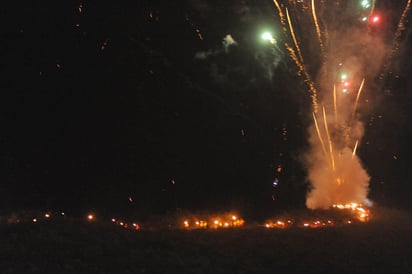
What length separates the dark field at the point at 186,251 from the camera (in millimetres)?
5727

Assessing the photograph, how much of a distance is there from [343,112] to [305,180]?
332 cm

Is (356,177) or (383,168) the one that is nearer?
(356,177)

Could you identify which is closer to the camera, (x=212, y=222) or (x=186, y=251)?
(x=186, y=251)

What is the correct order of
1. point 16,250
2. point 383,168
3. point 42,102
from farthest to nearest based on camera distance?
1. point 383,168
2. point 42,102
3. point 16,250

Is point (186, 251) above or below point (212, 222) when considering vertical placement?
below

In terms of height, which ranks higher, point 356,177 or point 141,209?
point 356,177

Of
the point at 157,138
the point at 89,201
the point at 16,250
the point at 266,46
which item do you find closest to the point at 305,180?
the point at 266,46

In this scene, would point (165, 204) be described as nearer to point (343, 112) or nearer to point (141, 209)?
point (141, 209)

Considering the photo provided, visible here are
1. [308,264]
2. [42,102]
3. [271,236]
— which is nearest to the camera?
[308,264]

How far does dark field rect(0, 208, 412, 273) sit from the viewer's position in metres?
5.73

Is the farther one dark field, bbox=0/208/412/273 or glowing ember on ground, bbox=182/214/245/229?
glowing ember on ground, bbox=182/214/245/229

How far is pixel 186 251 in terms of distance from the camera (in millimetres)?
6723

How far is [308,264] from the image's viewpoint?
6.75 metres

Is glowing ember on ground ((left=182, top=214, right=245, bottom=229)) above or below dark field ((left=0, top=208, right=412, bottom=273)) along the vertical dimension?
above
